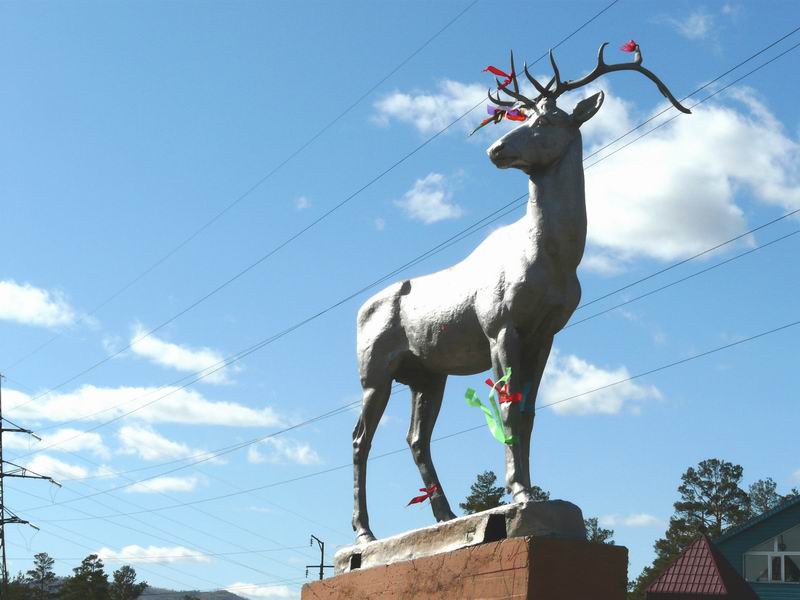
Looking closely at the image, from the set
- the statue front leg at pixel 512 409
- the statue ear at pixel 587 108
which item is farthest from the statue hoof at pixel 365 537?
the statue ear at pixel 587 108

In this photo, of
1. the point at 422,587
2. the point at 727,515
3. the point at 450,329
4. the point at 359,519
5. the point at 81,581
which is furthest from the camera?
the point at 81,581

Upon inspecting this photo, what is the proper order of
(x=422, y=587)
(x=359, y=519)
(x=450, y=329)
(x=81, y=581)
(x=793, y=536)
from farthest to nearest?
1. (x=81, y=581)
2. (x=793, y=536)
3. (x=359, y=519)
4. (x=450, y=329)
5. (x=422, y=587)

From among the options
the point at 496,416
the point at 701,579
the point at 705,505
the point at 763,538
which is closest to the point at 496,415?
the point at 496,416

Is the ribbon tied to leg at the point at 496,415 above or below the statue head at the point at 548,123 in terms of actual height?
below

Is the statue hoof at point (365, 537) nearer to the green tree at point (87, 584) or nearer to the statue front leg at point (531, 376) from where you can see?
the statue front leg at point (531, 376)

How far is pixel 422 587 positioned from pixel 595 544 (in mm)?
1437

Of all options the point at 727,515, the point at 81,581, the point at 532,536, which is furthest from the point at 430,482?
the point at 81,581

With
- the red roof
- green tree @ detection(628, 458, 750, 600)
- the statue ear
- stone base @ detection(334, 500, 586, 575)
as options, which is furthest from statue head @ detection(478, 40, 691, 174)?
green tree @ detection(628, 458, 750, 600)

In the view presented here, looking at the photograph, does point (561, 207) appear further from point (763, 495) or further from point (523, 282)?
point (763, 495)

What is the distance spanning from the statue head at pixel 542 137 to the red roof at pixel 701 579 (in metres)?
20.8

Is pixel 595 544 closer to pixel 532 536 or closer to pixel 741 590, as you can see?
pixel 532 536

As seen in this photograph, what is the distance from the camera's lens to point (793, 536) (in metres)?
30.1

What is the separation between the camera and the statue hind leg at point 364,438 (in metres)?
9.37

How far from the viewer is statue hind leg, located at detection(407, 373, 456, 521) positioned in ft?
30.2
